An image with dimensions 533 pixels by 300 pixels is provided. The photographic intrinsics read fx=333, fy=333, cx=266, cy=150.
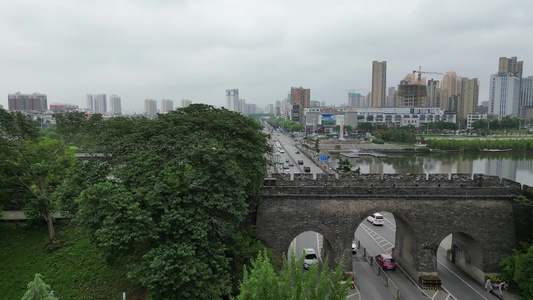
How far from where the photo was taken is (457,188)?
15.8m

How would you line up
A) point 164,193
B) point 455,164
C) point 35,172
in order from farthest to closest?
point 455,164
point 35,172
point 164,193

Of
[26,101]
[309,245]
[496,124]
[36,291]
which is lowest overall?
[309,245]

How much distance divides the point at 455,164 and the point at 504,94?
123246 millimetres

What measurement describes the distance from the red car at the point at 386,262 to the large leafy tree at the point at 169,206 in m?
8.47

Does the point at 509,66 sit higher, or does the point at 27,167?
the point at 509,66

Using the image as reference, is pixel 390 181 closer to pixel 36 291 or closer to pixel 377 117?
pixel 36 291

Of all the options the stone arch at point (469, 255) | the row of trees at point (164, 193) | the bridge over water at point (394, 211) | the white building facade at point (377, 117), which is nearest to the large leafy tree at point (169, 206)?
the row of trees at point (164, 193)

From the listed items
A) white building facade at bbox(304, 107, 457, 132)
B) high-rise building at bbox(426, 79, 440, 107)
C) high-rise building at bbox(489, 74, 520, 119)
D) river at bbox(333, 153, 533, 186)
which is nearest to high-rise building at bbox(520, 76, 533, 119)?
high-rise building at bbox(489, 74, 520, 119)

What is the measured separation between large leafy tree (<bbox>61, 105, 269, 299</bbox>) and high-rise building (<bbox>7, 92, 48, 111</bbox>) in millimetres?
175795

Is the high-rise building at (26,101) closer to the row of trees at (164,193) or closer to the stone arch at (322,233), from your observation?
the row of trees at (164,193)

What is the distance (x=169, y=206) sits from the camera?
11.5 meters

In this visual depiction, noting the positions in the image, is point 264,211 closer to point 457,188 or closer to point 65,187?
point 65,187

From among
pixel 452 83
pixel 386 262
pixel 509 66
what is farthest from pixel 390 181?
pixel 509 66

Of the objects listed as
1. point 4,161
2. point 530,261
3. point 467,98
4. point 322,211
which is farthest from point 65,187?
point 467,98
